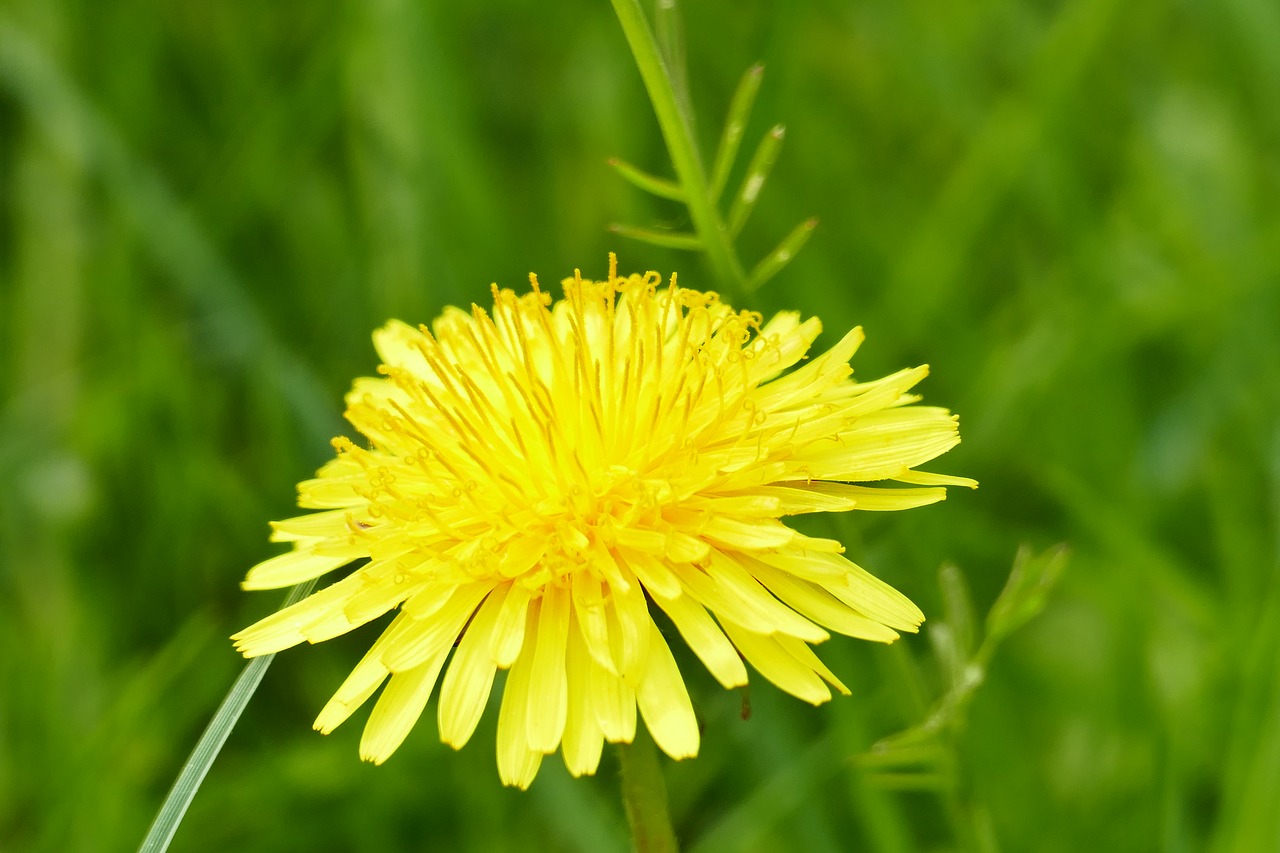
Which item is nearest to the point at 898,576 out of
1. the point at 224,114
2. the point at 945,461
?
the point at 945,461

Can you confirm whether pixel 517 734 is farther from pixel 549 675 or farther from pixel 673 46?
pixel 673 46

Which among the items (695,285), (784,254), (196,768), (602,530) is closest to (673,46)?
(784,254)

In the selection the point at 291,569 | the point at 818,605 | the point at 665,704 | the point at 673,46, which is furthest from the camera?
the point at 291,569

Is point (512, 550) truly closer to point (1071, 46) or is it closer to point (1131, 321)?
point (1131, 321)

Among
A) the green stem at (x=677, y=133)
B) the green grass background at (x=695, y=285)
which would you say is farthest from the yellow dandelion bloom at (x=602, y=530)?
the green grass background at (x=695, y=285)

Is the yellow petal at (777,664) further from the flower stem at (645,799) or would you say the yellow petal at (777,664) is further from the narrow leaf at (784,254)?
the narrow leaf at (784,254)
